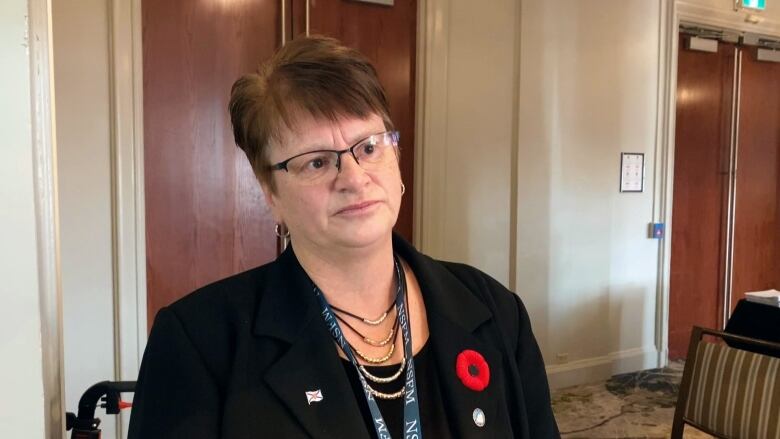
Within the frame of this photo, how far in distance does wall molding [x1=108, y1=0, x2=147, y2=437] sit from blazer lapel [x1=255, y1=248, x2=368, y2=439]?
6.28 feet

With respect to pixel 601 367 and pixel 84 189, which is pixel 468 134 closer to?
pixel 601 367

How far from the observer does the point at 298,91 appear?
38.9 inches

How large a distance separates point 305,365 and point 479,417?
306 mm

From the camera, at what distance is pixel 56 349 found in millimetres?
902

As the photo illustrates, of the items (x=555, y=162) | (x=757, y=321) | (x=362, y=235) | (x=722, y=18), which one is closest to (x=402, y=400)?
(x=362, y=235)

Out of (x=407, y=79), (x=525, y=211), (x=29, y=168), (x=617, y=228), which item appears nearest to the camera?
(x=29, y=168)

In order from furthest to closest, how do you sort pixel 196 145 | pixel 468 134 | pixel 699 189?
pixel 699 189, pixel 468 134, pixel 196 145

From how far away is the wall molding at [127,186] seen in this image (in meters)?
2.65

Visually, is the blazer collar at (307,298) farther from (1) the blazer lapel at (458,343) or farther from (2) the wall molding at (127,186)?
(2) the wall molding at (127,186)

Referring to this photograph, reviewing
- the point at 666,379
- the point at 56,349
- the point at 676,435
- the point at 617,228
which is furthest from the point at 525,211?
the point at 56,349

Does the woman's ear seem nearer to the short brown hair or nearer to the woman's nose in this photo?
the short brown hair

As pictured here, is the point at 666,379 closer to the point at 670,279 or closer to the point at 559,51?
the point at 670,279

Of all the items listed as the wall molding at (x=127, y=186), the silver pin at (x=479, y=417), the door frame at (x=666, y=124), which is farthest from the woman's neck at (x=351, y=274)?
the door frame at (x=666, y=124)

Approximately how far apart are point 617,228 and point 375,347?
349 cm
